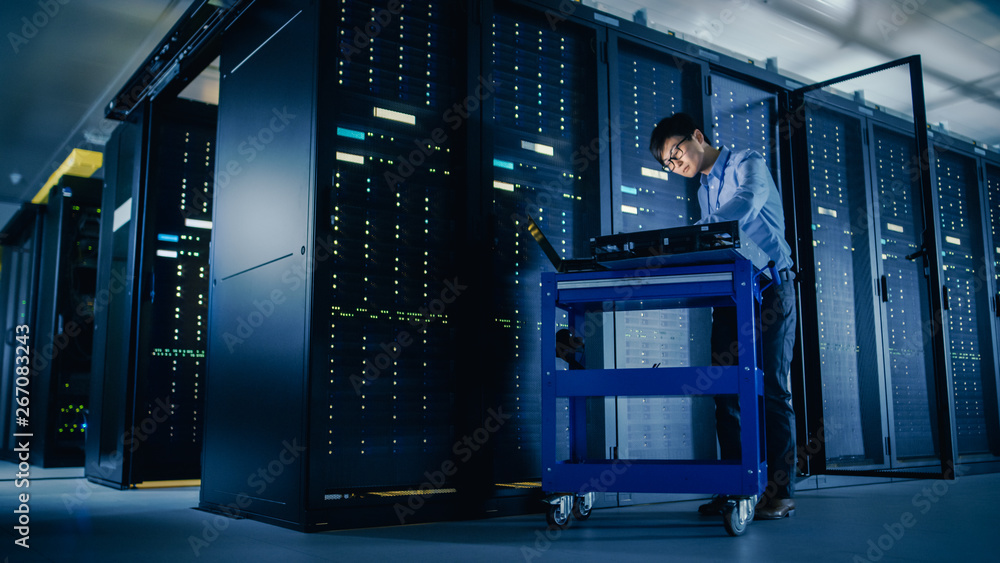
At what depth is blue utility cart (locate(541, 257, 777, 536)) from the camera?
224 cm

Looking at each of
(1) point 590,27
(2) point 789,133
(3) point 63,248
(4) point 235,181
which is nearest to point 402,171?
(4) point 235,181

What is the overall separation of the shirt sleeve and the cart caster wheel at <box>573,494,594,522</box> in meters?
1.10

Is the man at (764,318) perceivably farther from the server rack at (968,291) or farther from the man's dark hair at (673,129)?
the server rack at (968,291)

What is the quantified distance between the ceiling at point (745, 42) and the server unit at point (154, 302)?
0.95m

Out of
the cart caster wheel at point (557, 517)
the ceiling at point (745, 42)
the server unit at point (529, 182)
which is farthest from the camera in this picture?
the ceiling at point (745, 42)

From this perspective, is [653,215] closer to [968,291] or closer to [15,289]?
[968,291]

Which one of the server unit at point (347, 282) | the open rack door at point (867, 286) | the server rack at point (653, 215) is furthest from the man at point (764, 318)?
the open rack door at point (867, 286)

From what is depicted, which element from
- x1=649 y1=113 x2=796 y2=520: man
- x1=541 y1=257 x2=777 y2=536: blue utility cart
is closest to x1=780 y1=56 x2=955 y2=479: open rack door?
x1=649 y1=113 x2=796 y2=520: man

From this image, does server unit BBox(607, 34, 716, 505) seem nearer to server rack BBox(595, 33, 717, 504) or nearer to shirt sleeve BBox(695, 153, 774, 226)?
server rack BBox(595, 33, 717, 504)

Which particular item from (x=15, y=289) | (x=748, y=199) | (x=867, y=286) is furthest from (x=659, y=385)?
(x=15, y=289)

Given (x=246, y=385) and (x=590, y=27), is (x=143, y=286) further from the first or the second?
(x=590, y=27)

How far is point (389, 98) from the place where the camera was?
8.91ft

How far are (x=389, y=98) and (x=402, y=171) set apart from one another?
0.28 meters

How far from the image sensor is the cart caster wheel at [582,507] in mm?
2637
